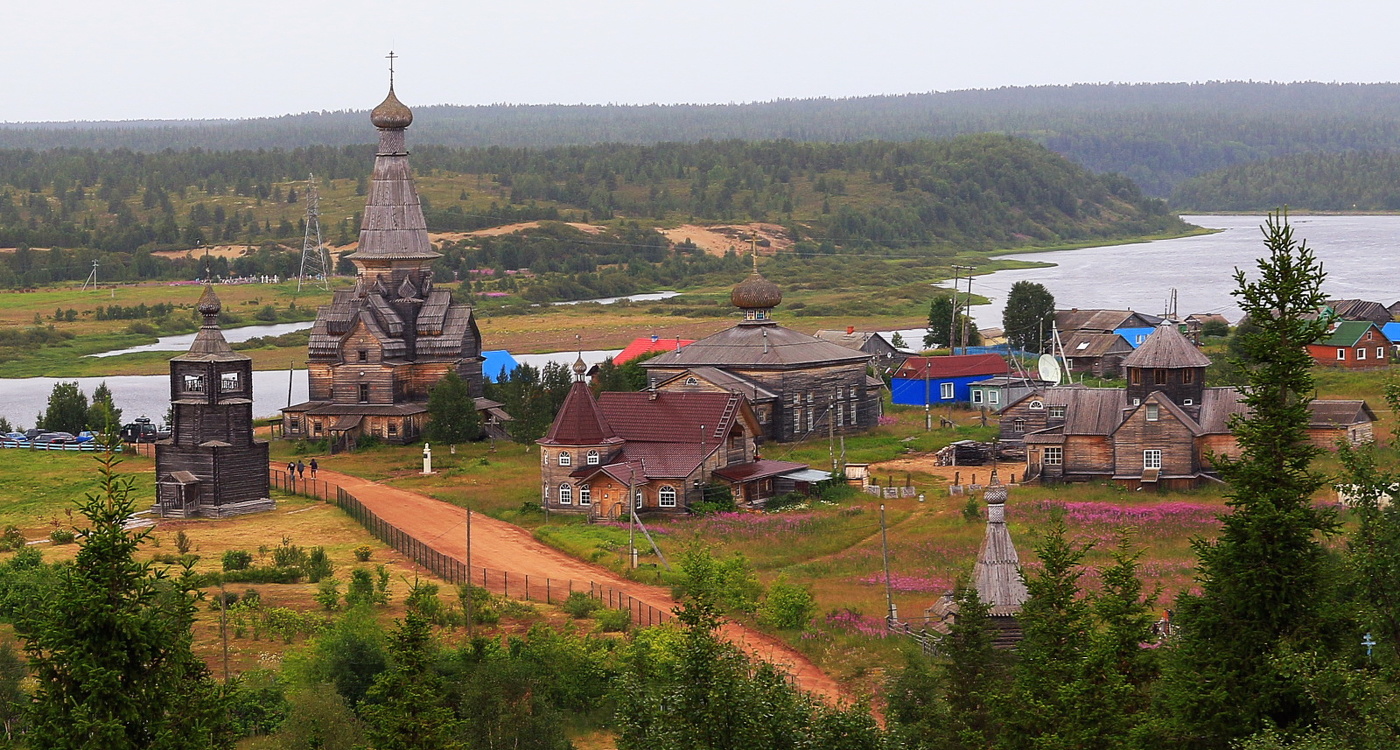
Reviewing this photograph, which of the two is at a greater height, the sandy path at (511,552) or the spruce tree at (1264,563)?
the spruce tree at (1264,563)

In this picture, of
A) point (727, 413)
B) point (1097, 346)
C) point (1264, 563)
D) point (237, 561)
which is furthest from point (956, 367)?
point (1264, 563)

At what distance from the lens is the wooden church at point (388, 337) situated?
58188 mm

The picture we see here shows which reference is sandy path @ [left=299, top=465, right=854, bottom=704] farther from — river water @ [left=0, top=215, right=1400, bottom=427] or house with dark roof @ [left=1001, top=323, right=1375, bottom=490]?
river water @ [left=0, top=215, right=1400, bottom=427]

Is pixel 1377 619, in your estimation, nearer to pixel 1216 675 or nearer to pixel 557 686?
pixel 1216 675

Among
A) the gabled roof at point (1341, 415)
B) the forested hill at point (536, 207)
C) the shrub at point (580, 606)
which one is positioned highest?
the forested hill at point (536, 207)

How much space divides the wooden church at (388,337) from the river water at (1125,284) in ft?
41.8

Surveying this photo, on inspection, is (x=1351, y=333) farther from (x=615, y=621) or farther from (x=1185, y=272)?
(x=1185, y=272)

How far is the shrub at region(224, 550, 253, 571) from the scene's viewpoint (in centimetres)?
3650

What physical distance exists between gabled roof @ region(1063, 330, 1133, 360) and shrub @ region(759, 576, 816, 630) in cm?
3986

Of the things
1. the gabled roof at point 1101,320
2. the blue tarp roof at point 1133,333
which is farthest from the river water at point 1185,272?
the blue tarp roof at point 1133,333

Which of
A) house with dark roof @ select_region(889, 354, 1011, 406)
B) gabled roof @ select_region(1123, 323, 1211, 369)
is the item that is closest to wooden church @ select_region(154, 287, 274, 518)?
gabled roof @ select_region(1123, 323, 1211, 369)

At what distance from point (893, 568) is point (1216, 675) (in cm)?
1781

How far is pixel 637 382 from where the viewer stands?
58.1m

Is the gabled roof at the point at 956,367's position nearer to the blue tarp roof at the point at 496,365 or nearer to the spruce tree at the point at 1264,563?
the blue tarp roof at the point at 496,365
